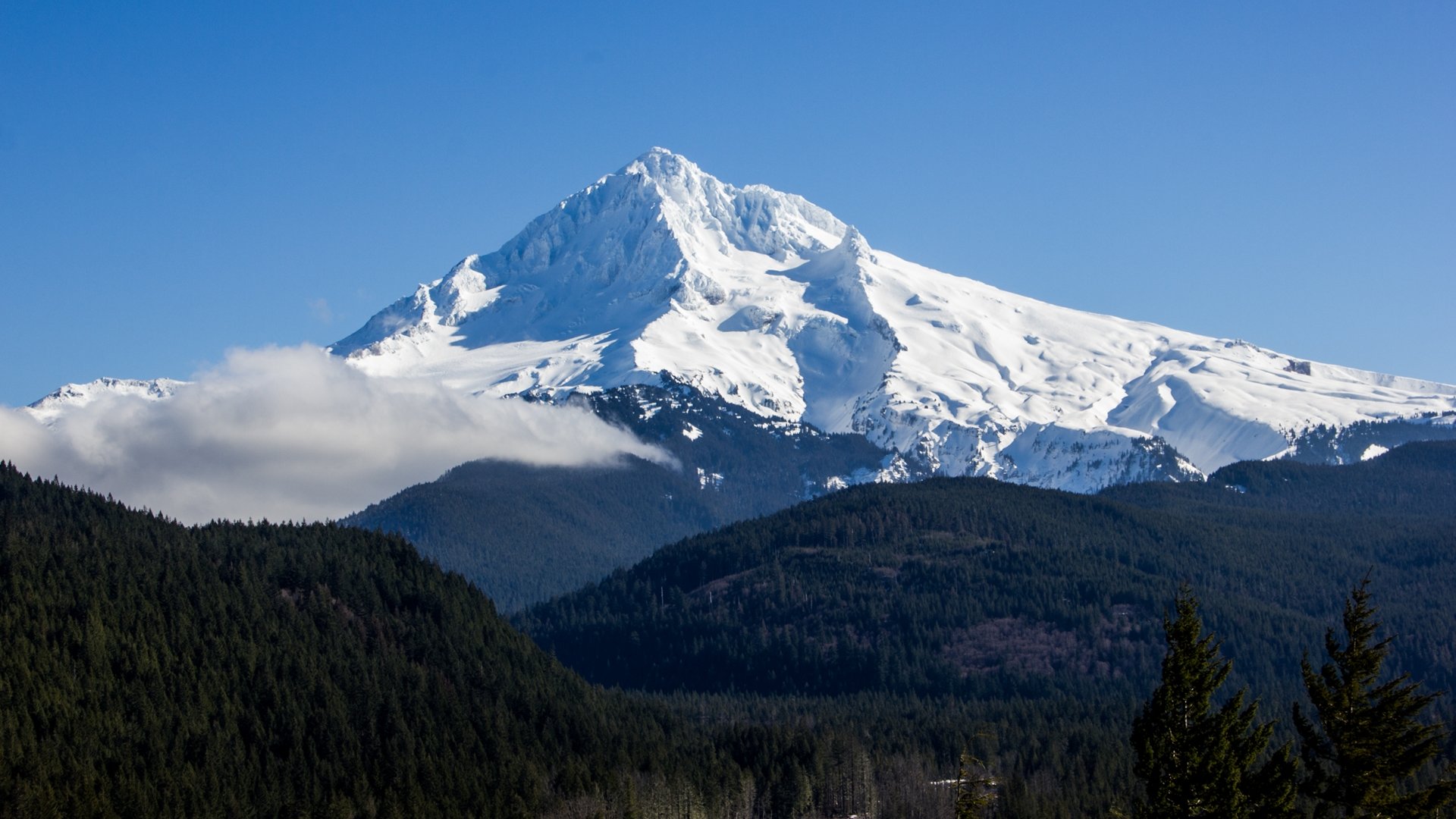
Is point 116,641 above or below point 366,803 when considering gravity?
above

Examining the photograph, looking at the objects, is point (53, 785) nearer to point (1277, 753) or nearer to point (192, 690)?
point (192, 690)

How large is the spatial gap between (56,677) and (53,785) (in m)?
25.4

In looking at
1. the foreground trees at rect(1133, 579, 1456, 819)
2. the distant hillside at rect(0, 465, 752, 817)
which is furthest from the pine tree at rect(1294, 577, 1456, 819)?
the distant hillside at rect(0, 465, 752, 817)

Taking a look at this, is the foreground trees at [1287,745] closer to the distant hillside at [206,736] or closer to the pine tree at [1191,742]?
the pine tree at [1191,742]

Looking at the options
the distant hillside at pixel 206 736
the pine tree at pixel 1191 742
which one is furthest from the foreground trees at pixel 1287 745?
the distant hillside at pixel 206 736

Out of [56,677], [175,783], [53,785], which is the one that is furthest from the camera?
[56,677]

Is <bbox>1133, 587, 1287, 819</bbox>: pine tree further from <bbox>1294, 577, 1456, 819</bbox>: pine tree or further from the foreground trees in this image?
<bbox>1294, 577, 1456, 819</bbox>: pine tree

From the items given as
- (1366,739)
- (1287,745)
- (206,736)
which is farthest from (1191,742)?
(206,736)

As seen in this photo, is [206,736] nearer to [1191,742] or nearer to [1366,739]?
[1191,742]

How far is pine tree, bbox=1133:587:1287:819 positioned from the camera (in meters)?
69.4

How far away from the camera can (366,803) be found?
163500mm

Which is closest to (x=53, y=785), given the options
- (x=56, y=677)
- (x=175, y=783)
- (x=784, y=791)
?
(x=175, y=783)

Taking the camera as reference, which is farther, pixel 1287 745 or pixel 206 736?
pixel 206 736

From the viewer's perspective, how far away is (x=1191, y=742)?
230 ft
